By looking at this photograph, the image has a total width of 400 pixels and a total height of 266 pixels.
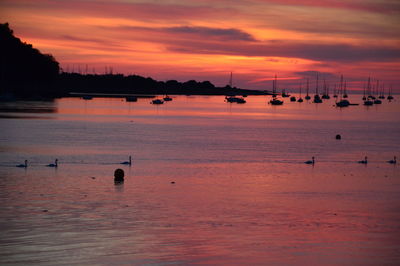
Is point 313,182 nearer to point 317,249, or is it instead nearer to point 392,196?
point 392,196

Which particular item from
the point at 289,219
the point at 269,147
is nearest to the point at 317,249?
the point at 289,219

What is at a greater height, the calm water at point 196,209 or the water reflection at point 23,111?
the water reflection at point 23,111

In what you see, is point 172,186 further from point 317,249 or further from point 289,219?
point 317,249

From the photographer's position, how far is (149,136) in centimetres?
8325

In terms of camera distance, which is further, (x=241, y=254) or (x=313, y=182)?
(x=313, y=182)

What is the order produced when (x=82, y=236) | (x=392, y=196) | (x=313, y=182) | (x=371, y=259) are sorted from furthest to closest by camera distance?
(x=313, y=182) < (x=392, y=196) < (x=82, y=236) < (x=371, y=259)

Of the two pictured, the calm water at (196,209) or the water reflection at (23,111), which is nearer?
the calm water at (196,209)

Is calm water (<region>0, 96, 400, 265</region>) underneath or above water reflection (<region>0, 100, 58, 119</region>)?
underneath

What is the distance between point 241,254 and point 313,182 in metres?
20.5

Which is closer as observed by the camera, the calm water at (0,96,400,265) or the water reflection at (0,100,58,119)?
the calm water at (0,96,400,265)

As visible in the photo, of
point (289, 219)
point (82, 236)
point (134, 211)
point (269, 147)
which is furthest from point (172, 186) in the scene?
point (269, 147)

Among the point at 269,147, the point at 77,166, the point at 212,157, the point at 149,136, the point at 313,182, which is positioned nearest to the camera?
the point at 313,182

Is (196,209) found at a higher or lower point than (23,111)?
lower

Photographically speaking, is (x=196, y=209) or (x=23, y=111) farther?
(x=23, y=111)
